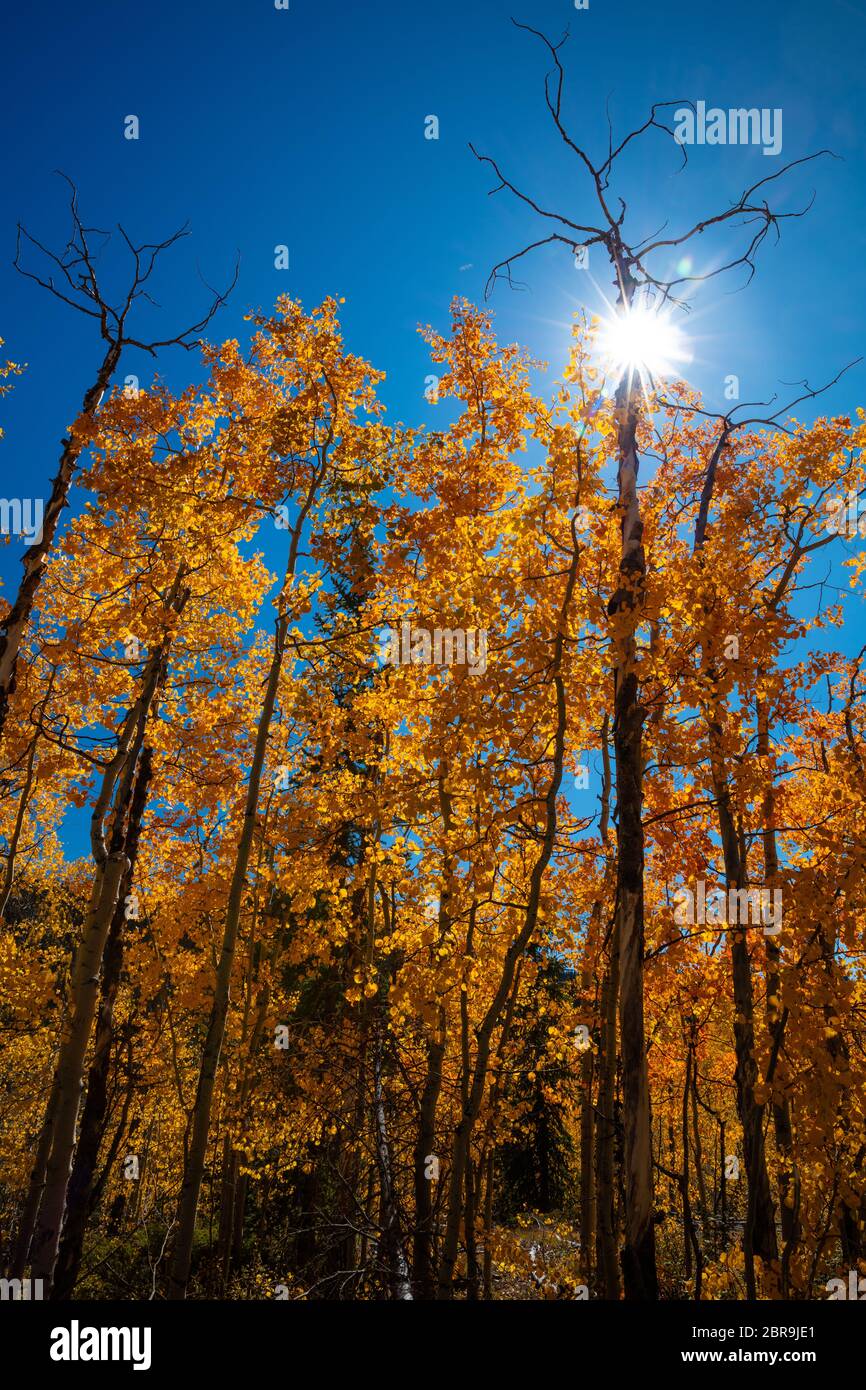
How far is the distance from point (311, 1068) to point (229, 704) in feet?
16.7

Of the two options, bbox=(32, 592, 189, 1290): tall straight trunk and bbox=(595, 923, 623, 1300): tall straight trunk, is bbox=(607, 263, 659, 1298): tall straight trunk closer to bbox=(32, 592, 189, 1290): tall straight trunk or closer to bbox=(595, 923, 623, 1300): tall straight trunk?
bbox=(595, 923, 623, 1300): tall straight trunk

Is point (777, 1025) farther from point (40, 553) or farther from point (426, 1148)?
point (40, 553)

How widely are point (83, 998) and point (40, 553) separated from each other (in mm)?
4298

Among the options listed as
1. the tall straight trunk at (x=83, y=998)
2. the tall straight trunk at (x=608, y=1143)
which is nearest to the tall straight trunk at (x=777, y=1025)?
the tall straight trunk at (x=608, y=1143)

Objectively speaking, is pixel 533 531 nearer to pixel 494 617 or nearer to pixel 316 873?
pixel 494 617

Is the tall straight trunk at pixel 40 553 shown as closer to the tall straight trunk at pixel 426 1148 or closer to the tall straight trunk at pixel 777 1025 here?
the tall straight trunk at pixel 426 1148

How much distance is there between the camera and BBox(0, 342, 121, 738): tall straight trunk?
20.6 feet

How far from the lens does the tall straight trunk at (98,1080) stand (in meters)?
9.30

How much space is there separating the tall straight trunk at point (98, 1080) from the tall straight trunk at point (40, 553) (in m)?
3.71

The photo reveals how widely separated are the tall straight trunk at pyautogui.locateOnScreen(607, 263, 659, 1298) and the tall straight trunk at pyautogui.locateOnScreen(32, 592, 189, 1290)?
475 cm

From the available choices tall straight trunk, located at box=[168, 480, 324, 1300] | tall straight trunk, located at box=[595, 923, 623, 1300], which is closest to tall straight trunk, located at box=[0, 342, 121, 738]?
tall straight trunk, located at box=[168, 480, 324, 1300]

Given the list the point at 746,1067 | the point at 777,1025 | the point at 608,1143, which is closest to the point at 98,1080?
the point at 608,1143
